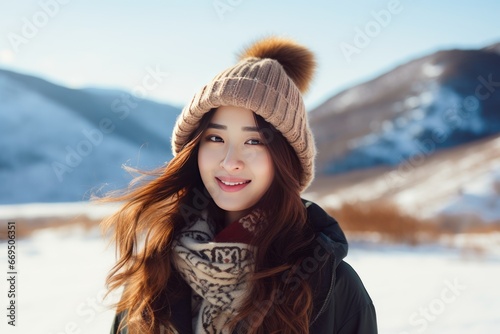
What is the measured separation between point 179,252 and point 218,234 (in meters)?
0.16

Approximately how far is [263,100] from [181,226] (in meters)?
0.61

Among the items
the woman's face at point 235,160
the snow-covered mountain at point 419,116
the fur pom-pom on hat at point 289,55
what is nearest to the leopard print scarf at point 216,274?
the woman's face at point 235,160

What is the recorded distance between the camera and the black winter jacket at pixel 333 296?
4.93ft

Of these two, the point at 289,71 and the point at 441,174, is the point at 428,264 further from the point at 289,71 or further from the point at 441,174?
the point at 441,174

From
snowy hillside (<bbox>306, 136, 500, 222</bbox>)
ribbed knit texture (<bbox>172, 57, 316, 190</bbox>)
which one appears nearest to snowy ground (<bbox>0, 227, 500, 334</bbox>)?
snowy hillside (<bbox>306, 136, 500, 222</bbox>)

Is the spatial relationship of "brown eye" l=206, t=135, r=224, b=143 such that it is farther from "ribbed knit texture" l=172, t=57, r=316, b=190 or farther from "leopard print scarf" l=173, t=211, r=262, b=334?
"leopard print scarf" l=173, t=211, r=262, b=334

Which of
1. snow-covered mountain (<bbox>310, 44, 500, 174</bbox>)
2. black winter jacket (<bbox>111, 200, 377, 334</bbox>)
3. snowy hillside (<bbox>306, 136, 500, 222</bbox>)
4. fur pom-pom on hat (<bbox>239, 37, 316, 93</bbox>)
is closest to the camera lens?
black winter jacket (<bbox>111, 200, 377, 334</bbox>)

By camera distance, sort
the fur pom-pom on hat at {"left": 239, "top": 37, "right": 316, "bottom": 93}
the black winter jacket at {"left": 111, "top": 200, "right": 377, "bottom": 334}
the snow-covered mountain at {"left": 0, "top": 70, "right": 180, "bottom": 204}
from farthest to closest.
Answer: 1. the snow-covered mountain at {"left": 0, "top": 70, "right": 180, "bottom": 204}
2. the fur pom-pom on hat at {"left": 239, "top": 37, "right": 316, "bottom": 93}
3. the black winter jacket at {"left": 111, "top": 200, "right": 377, "bottom": 334}

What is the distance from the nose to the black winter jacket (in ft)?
1.24

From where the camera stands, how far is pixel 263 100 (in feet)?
5.32

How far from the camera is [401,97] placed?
18.7 meters

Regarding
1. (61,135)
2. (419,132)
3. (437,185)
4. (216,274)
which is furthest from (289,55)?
(61,135)

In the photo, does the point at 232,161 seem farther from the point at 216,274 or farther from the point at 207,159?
the point at 216,274

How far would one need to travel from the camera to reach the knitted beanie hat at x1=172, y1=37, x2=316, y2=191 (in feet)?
5.35
